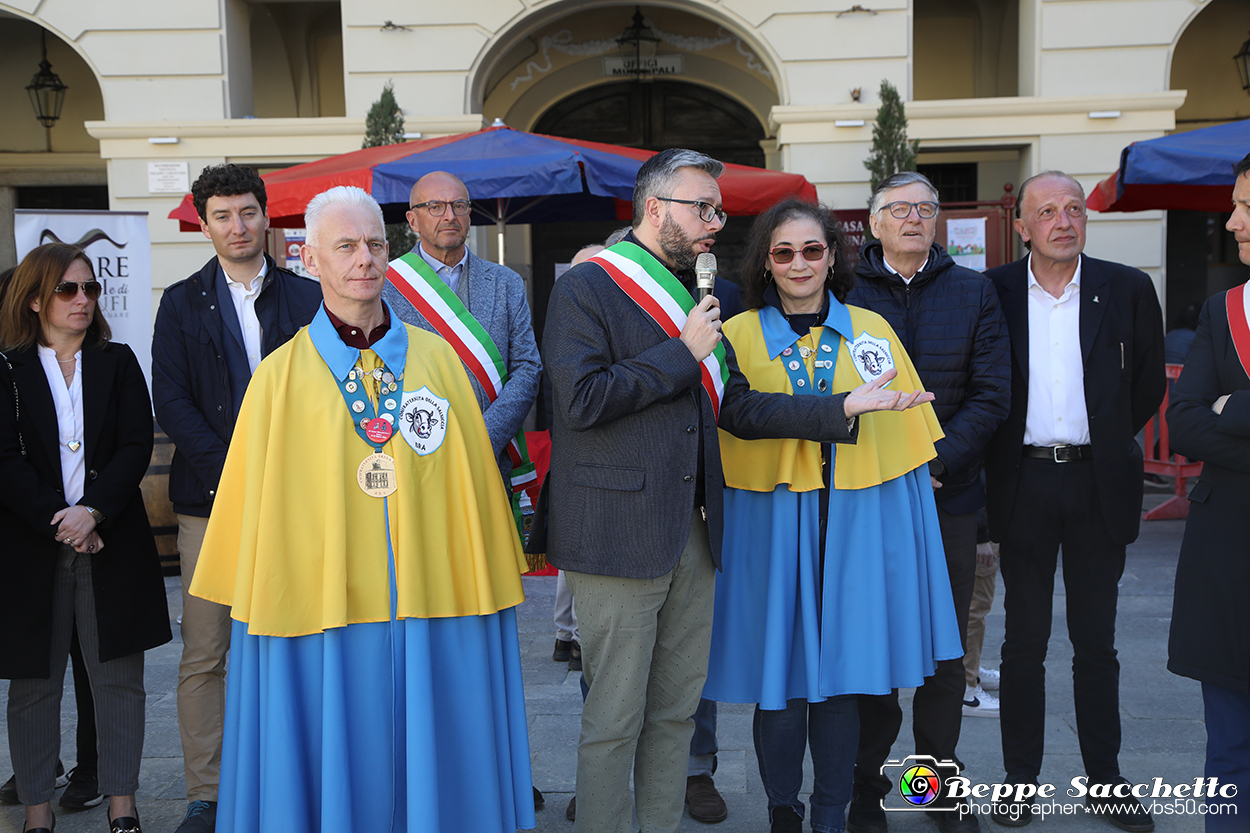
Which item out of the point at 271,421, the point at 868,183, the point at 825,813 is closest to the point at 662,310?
the point at 271,421

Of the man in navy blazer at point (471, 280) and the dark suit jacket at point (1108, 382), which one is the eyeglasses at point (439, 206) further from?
the dark suit jacket at point (1108, 382)

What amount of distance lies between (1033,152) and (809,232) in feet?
25.1

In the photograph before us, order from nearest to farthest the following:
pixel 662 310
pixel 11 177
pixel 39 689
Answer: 1. pixel 662 310
2. pixel 39 689
3. pixel 11 177

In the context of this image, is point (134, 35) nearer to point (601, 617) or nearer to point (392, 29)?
point (392, 29)

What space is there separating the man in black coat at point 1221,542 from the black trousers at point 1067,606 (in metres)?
0.44

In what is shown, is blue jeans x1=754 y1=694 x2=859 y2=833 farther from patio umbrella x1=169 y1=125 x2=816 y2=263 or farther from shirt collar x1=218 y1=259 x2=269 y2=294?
patio umbrella x1=169 y1=125 x2=816 y2=263

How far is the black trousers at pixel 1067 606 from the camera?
3.50 meters

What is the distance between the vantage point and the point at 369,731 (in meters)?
2.64

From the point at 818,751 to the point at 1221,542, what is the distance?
1.32m

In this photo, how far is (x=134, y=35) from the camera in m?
9.92

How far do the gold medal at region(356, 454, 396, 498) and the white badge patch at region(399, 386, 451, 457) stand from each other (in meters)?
0.08

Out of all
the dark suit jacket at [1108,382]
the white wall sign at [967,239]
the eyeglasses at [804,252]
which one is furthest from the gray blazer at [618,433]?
the white wall sign at [967,239]

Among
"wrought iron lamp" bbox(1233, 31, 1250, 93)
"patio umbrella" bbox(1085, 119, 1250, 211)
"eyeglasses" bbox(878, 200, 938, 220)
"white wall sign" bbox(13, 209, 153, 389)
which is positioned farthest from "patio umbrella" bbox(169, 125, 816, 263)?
"wrought iron lamp" bbox(1233, 31, 1250, 93)

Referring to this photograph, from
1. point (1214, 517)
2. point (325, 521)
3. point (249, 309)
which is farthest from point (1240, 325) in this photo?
point (249, 309)
